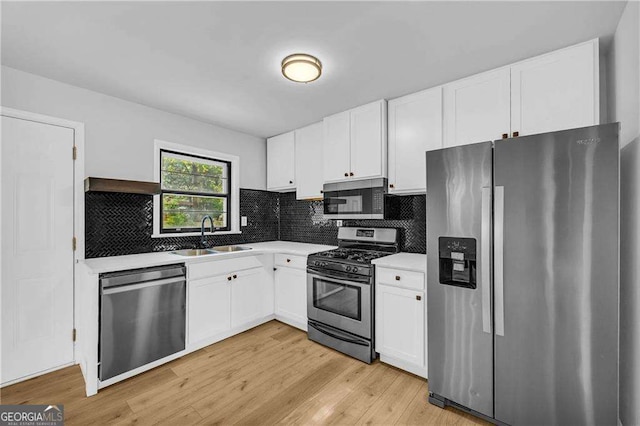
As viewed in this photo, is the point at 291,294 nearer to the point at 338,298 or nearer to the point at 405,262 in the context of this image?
the point at 338,298

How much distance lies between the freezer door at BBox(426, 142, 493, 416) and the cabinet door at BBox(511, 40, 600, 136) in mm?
581

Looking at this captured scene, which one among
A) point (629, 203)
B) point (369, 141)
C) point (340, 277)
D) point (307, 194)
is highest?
point (369, 141)

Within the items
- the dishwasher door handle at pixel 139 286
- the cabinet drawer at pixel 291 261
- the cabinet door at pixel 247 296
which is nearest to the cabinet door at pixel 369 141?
the cabinet drawer at pixel 291 261

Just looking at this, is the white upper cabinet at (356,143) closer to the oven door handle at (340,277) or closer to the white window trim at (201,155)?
the oven door handle at (340,277)

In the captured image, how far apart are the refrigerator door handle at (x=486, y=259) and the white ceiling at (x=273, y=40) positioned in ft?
3.31

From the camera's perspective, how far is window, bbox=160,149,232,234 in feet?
10.5

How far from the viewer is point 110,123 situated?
271 centimetres

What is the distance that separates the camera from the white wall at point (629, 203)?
1.47 meters

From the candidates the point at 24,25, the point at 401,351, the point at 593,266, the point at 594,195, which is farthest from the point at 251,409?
the point at 24,25

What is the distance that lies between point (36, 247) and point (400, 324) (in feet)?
9.99

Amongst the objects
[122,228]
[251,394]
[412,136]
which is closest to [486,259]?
[412,136]

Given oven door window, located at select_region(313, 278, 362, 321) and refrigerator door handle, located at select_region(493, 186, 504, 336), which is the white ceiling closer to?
refrigerator door handle, located at select_region(493, 186, 504, 336)

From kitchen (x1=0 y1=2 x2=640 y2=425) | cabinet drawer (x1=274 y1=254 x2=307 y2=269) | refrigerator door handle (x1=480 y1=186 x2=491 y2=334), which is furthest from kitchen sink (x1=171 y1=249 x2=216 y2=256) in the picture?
refrigerator door handle (x1=480 y1=186 x2=491 y2=334)

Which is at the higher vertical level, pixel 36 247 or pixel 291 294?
pixel 36 247
